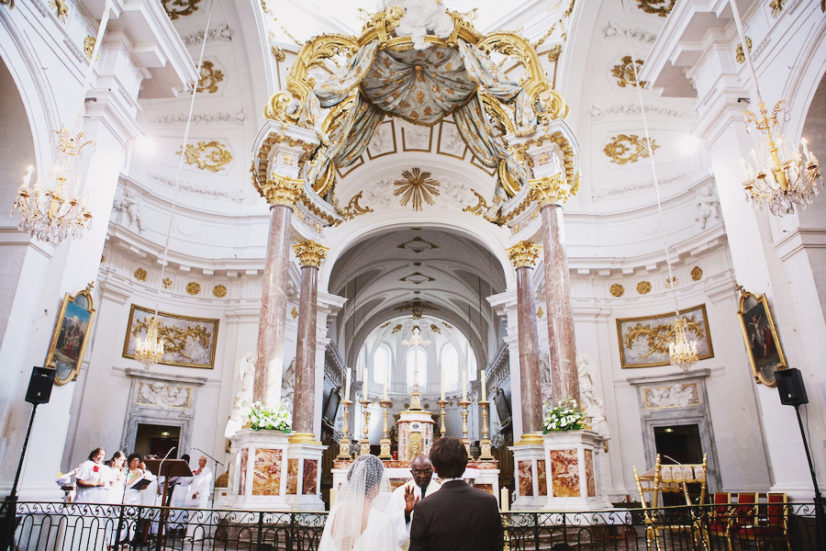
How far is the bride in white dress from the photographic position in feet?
9.83

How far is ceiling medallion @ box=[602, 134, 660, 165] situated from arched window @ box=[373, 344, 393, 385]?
22.3 m

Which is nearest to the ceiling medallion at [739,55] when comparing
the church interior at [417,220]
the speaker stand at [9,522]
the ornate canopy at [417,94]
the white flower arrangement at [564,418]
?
the church interior at [417,220]

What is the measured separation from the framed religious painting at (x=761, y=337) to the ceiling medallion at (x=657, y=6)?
6.65 meters

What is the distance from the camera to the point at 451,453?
2.73 metres

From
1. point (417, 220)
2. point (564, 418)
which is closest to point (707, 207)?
point (564, 418)

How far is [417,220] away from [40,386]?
11.7 m

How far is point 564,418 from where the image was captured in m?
7.66

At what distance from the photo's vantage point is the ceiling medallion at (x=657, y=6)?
1088 centimetres

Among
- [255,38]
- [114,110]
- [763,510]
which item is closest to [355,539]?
[763,510]

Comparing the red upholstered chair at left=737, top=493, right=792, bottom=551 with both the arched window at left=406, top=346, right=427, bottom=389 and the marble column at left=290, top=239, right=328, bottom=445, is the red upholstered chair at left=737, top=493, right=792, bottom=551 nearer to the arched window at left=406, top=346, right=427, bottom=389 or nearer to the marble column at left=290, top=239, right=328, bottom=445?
the marble column at left=290, top=239, right=328, bottom=445

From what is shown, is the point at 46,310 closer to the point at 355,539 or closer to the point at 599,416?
the point at 355,539

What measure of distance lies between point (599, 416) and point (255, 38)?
11.3 metres

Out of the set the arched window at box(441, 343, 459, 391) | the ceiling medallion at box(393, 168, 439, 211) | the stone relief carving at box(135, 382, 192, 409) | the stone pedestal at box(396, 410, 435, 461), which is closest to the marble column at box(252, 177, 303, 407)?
the stone pedestal at box(396, 410, 435, 461)

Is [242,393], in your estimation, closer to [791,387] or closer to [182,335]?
[182,335]
